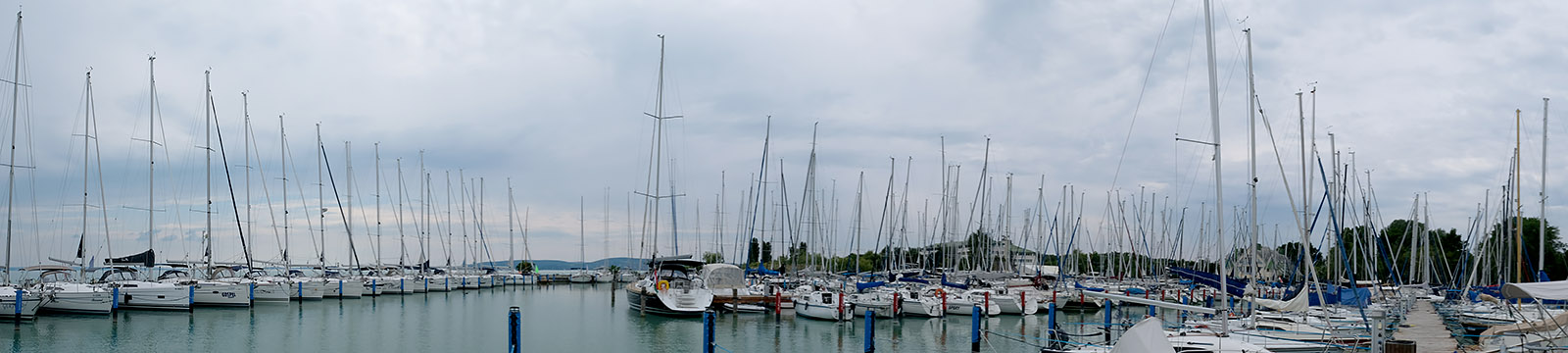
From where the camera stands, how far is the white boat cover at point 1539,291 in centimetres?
1457

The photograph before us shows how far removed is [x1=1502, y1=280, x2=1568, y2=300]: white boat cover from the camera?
14568 millimetres

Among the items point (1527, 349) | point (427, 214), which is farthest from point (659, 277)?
point (427, 214)

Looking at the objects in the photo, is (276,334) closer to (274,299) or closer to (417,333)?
(417,333)

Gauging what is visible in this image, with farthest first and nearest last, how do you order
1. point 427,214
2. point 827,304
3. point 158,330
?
point 427,214
point 827,304
point 158,330

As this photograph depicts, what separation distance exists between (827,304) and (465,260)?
5307 cm

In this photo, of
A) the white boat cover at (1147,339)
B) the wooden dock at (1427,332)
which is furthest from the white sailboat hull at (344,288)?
the white boat cover at (1147,339)

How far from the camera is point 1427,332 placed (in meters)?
27.0

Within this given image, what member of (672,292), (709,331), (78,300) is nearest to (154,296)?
(78,300)

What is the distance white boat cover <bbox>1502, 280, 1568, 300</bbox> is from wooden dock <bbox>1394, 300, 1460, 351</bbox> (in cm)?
621

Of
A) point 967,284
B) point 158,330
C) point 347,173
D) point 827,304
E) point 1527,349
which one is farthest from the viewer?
point 347,173

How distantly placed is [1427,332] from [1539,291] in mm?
13977

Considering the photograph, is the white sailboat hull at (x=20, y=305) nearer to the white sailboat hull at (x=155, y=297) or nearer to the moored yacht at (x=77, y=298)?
the moored yacht at (x=77, y=298)

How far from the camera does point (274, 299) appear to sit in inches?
1976

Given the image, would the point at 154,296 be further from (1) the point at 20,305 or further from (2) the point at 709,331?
(2) the point at 709,331
